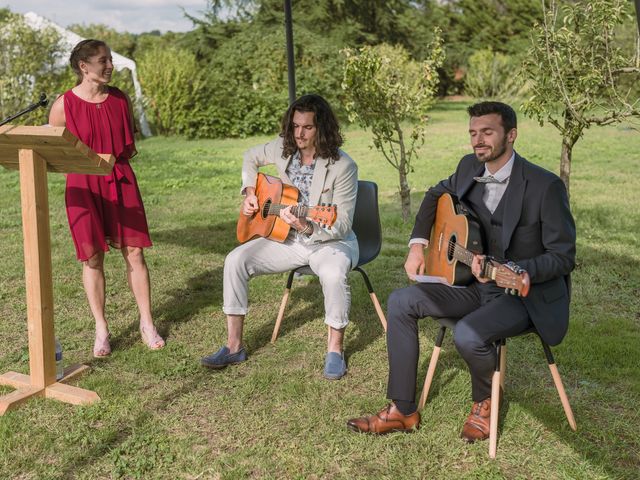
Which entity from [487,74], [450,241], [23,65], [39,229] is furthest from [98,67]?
[487,74]

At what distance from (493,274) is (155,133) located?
19187 millimetres

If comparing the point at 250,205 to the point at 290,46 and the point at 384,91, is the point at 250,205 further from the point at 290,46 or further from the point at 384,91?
the point at 384,91

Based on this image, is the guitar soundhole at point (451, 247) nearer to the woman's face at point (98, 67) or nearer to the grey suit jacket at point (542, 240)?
the grey suit jacket at point (542, 240)

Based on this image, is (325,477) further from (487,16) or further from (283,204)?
(487,16)

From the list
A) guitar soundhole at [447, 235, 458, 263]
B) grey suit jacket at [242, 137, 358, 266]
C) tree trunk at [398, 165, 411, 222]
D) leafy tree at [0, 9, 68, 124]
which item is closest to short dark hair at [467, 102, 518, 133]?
guitar soundhole at [447, 235, 458, 263]

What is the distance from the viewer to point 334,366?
4086 millimetres

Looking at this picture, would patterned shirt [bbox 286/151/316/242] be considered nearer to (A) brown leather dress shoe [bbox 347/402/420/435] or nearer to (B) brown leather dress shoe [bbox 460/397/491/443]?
(A) brown leather dress shoe [bbox 347/402/420/435]

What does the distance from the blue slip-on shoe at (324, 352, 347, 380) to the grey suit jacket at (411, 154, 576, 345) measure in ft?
4.25

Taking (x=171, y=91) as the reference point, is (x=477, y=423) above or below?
below

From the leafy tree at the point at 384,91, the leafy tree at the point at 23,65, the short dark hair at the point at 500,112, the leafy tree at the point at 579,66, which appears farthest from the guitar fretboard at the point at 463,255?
the leafy tree at the point at 23,65

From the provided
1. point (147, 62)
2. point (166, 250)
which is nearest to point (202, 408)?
point (166, 250)

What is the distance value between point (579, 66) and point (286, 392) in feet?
12.8

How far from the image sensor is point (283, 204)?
4.30 m

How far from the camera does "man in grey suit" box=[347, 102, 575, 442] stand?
316 cm
